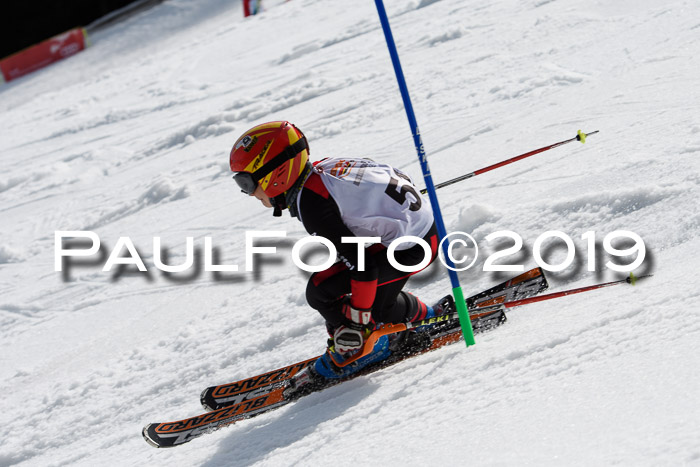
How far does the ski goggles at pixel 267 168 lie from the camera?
134 inches

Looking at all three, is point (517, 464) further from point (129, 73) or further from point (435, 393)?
point (129, 73)

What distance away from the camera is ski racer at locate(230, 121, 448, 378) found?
10.9ft

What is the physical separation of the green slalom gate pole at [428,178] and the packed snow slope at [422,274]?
16 cm

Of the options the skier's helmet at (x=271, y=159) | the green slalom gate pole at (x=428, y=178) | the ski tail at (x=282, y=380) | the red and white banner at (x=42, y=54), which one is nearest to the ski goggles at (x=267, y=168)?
the skier's helmet at (x=271, y=159)

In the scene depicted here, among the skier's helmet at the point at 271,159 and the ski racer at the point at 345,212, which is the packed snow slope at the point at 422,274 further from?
the skier's helmet at the point at 271,159

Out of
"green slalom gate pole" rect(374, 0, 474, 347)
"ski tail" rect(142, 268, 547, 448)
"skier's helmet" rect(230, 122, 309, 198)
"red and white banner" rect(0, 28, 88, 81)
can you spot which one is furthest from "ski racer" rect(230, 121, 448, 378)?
"red and white banner" rect(0, 28, 88, 81)

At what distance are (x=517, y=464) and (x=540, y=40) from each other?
7499 mm

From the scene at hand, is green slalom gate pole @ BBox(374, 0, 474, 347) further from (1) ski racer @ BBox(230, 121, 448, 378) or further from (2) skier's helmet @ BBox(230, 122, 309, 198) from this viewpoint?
(2) skier's helmet @ BBox(230, 122, 309, 198)

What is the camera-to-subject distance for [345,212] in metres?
3.36

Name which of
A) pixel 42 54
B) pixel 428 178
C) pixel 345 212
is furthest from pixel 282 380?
pixel 42 54

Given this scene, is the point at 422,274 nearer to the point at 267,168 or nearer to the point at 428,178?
the point at 428,178

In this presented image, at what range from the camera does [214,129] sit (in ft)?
32.9

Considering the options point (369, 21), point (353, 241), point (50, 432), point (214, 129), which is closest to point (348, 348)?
point (353, 241)

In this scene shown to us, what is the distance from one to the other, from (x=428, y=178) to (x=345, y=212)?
0.46m
